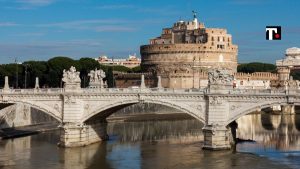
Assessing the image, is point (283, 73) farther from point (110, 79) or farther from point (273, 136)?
point (273, 136)

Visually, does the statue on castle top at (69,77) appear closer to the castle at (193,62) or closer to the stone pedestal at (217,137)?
the stone pedestal at (217,137)

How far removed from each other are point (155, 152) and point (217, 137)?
17.3 feet

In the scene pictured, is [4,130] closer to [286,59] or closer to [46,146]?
[46,146]

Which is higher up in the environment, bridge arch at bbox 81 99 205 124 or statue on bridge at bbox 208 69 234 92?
statue on bridge at bbox 208 69 234 92

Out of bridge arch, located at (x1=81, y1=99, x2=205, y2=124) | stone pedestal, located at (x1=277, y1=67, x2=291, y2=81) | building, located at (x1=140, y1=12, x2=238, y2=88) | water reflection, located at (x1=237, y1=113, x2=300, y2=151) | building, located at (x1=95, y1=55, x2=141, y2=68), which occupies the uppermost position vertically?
building, located at (x1=95, y1=55, x2=141, y2=68)

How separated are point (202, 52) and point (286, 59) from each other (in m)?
26.4

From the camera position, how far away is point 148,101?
42219mm

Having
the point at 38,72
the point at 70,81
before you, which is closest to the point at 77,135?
the point at 70,81

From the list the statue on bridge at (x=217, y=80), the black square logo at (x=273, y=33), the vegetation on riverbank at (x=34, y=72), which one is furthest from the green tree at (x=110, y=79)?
the black square logo at (x=273, y=33)

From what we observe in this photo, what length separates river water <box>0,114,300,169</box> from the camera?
3675 centimetres

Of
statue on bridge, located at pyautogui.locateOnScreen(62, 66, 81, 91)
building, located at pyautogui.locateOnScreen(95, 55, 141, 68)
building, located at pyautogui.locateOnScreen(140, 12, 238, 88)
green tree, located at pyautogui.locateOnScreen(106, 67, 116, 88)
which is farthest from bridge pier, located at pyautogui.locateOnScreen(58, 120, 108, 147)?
building, located at pyautogui.locateOnScreen(95, 55, 141, 68)

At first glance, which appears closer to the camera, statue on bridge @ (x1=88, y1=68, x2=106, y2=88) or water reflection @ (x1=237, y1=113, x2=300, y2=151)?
water reflection @ (x1=237, y1=113, x2=300, y2=151)

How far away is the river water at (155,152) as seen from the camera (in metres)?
36.8

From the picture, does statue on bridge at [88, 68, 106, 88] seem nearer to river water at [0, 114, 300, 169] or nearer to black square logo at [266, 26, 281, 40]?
river water at [0, 114, 300, 169]
